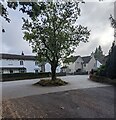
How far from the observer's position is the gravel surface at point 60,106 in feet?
30.5

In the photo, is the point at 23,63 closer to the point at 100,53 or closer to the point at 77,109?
the point at 77,109

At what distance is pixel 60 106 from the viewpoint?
1057cm

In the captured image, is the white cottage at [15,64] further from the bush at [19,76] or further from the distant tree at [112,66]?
the distant tree at [112,66]

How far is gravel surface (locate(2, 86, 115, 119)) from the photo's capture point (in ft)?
30.5

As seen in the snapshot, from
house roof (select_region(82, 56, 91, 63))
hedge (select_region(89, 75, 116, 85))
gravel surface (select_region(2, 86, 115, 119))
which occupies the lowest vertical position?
gravel surface (select_region(2, 86, 115, 119))

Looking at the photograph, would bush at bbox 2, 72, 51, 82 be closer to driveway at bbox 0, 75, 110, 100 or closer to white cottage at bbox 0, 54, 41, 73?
white cottage at bbox 0, 54, 41, 73

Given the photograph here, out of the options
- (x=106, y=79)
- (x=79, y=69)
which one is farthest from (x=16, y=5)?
(x=79, y=69)

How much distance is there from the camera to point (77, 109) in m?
10.3

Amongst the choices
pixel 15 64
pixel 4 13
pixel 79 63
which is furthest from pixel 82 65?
pixel 4 13

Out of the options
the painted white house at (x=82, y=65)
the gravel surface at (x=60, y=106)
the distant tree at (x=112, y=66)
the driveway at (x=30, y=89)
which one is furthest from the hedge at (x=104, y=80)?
the painted white house at (x=82, y=65)

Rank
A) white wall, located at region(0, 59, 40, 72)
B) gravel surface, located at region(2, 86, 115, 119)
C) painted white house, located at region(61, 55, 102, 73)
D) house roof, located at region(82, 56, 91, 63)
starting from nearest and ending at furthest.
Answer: gravel surface, located at region(2, 86, 115, 119) → white wall, located at region(0, 59, 40, 72) → painted white house, located at region(61, 55, 102, 73) → house roof, located at region(82, 56, 91, 63)

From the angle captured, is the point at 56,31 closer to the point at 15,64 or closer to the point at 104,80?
the point at 104,80

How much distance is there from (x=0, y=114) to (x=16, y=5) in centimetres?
460

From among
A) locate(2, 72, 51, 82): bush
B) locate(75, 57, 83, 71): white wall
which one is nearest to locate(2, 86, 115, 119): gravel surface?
locate(2, 72, 51, 82): bush
